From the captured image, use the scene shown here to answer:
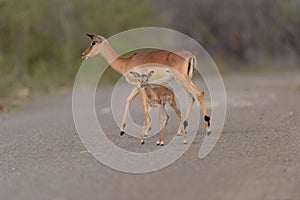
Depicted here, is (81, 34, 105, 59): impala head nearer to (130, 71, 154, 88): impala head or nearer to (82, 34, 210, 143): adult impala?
(82, 34, 210, 143): adult impala

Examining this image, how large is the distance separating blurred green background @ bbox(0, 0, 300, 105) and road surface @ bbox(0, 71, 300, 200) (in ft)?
51.9

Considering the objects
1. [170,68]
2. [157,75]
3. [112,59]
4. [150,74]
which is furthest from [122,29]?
[150,74]

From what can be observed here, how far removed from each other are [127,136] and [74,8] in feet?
113

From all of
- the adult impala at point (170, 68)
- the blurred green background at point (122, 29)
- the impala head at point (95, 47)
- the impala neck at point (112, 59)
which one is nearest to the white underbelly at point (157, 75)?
the adult impala at point (170, 68)

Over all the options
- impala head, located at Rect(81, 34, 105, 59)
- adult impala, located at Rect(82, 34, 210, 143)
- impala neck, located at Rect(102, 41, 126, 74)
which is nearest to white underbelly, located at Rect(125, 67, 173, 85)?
adult impala, located at Rect(82, 34, 210, 143)

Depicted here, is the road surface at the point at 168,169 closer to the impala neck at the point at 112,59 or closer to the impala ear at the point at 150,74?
the impala ear at the point at 150,74

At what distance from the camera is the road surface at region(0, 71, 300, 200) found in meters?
8.65

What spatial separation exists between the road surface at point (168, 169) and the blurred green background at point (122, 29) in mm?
15819

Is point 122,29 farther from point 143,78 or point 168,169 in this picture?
point 168,169

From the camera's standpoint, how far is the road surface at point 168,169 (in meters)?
8.65

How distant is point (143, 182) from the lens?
364 inches

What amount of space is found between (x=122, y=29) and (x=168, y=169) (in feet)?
134

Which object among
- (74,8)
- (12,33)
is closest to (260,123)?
(12,33)

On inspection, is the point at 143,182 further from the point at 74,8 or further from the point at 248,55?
the point at 248,55
